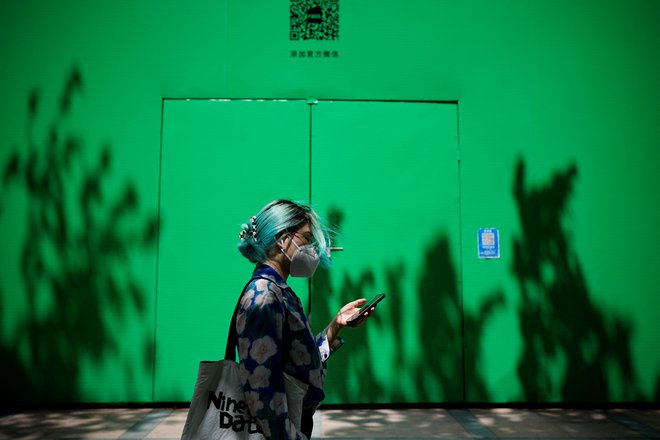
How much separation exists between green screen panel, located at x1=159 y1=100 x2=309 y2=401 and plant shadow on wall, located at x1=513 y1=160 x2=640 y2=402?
235cm

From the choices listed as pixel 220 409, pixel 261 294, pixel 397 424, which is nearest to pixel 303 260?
pixel 261 294

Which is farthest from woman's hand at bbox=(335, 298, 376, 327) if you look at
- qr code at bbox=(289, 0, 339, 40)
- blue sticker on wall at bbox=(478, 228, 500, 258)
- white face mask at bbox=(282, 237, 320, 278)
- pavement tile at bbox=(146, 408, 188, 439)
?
qr code at bbox=(289, 0, 339, 40)

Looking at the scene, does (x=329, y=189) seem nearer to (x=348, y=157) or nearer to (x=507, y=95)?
(x=348, y=157)

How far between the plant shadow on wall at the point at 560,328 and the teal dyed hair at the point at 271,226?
4025 mm

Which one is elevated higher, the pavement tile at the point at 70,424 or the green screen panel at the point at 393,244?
the green screen panel at the point at 393,244

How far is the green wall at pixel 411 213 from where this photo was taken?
548 centimetres

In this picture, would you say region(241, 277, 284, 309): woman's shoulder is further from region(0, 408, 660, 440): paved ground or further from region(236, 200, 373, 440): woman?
region(0, 408, 660, 440): paved ground

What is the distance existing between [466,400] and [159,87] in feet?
15.0

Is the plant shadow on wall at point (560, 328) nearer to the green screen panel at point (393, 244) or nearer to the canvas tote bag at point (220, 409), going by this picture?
the green screen panel at point (393, 244)

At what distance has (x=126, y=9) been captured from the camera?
577 centimetres

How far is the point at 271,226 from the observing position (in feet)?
6.98

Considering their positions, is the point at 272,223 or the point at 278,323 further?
the point at 272,223

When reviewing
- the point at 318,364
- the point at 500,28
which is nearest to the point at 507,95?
the point at 500,28

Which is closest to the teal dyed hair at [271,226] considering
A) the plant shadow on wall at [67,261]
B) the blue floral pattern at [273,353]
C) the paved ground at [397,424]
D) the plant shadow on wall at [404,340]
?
the blue floral pattern at [273,353]
